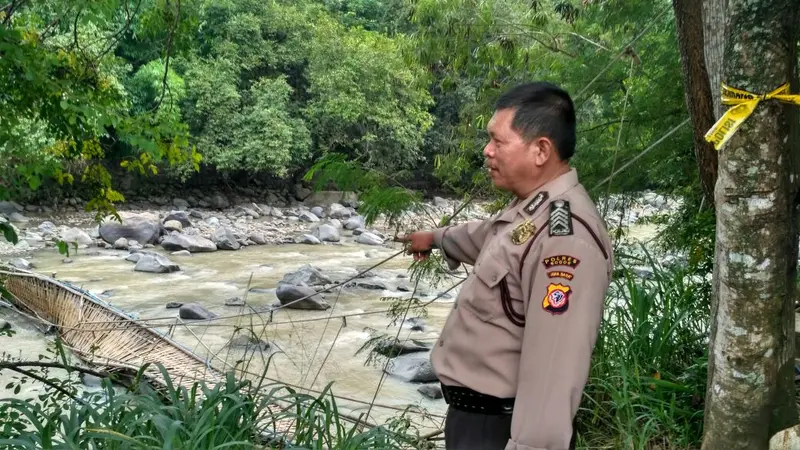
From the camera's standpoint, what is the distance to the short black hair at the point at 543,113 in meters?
1.45

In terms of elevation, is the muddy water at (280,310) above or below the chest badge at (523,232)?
below

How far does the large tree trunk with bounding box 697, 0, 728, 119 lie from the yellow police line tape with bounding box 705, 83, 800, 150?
6.0 inches

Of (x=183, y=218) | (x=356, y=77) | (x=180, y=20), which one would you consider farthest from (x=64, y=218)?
(x=180, y=20)

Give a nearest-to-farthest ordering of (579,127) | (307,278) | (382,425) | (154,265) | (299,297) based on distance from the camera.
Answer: (382,425) → (579,127) → (299,297) → (307,278) → (154,265)

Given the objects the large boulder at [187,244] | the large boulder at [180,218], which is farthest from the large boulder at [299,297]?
the large boulder at [180,218]

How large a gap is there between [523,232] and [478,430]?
0.42 m

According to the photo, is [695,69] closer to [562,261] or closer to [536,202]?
[536,202]

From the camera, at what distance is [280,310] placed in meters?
8.17

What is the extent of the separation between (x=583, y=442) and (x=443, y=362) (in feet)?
4.83

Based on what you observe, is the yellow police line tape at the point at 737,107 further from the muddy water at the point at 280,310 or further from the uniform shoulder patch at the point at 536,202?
the muddy water at the point at 280,310

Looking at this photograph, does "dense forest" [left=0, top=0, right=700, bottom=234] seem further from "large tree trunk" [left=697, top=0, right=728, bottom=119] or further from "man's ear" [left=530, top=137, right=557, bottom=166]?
"man's ear" [left=530, top=137, right=557, bottom=166]

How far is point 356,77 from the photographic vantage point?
57.0ft

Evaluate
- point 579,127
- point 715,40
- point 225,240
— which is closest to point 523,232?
point 715,40

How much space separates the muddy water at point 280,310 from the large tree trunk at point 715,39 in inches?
67.4
